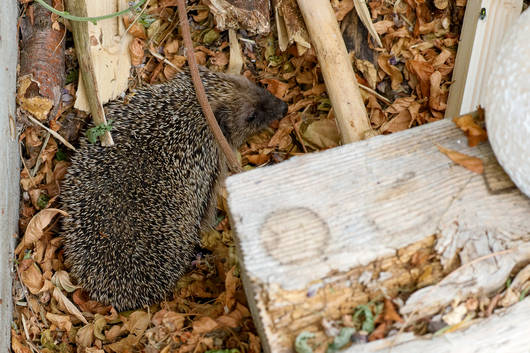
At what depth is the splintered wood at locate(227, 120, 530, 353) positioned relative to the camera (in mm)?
1890

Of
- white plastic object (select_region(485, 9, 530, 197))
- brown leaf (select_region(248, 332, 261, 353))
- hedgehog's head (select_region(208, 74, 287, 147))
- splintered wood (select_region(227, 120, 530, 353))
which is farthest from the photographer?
hedgehog's head (select_region(208, 74, 287, 147))

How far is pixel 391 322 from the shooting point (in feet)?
6.21

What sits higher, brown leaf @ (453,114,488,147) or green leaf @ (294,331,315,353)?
brown leaf @ (453,114,488,147)

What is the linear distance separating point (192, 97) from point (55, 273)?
1.50m

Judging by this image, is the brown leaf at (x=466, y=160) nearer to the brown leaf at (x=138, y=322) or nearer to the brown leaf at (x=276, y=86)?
the brown leaf at (x=276, y=86)

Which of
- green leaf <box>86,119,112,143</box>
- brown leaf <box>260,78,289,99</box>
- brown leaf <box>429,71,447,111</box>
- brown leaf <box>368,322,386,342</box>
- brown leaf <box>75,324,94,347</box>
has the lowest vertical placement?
brown leaf <box>75,324,94,347</box>

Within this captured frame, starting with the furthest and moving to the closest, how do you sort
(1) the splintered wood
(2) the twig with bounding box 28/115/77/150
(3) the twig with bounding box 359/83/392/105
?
(3) the twig with bounding box 359/83/392/105 → (2) the twig with bounding box 28/115/77/150 → (1) the splintered wood

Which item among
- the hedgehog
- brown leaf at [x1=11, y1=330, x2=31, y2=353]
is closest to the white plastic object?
the hedgehog

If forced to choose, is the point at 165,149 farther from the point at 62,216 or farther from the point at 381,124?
the point at 381,124

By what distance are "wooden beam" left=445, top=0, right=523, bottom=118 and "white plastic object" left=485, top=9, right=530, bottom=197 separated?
1.13m

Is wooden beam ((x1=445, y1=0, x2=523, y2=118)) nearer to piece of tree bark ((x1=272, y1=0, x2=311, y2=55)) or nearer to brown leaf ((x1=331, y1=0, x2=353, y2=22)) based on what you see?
brown leaf ((x1=331, y1=0, x2=353, y2=22))

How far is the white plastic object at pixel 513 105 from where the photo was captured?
1777mm

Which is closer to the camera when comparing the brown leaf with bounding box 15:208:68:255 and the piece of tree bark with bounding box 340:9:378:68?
the brown leaf with bounding box 15:208:68:255

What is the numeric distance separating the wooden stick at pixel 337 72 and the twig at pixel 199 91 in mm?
681
